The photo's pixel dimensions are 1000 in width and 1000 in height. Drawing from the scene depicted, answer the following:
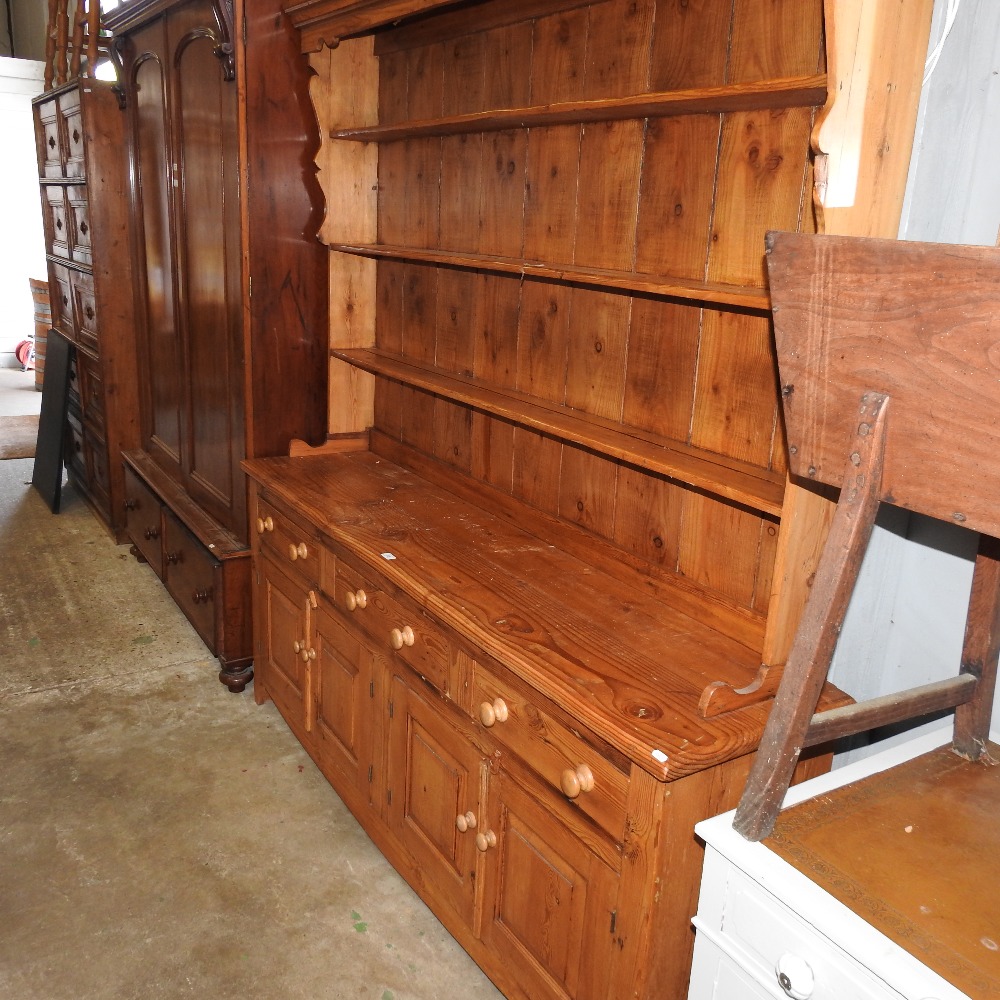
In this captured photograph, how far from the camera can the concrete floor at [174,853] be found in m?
2.07

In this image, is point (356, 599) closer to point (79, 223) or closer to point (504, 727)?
point (504, 727)

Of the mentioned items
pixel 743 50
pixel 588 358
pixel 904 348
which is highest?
pixel 743 50

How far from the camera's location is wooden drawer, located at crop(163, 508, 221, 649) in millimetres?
3271

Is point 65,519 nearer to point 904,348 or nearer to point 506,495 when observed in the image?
point 506,495

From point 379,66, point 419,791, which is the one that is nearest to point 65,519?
point 379,66

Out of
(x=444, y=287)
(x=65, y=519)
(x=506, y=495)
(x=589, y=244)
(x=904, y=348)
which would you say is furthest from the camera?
(x=65, y=519)

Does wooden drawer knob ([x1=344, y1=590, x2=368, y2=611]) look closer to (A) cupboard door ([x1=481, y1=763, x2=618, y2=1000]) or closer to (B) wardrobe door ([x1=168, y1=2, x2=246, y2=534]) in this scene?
(A) cupboard door ([x1=481, y1=763, x2=618, y2=1000])

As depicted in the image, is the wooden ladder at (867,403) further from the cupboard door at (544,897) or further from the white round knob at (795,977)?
the cupboard door at (544,897)

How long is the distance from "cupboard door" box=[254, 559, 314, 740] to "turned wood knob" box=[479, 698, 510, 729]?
3.16 ft

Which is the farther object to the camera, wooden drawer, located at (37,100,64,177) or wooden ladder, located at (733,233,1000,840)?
wooden drawer, located at (37,100,64,177)

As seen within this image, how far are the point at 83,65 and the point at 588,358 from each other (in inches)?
146

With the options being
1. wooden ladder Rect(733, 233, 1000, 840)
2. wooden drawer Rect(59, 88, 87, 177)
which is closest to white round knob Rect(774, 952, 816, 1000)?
wooden ladder Rect(733, 233, 1000, 840)

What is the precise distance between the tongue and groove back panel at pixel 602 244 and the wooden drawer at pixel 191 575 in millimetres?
868

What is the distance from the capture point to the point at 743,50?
1.74 meters
